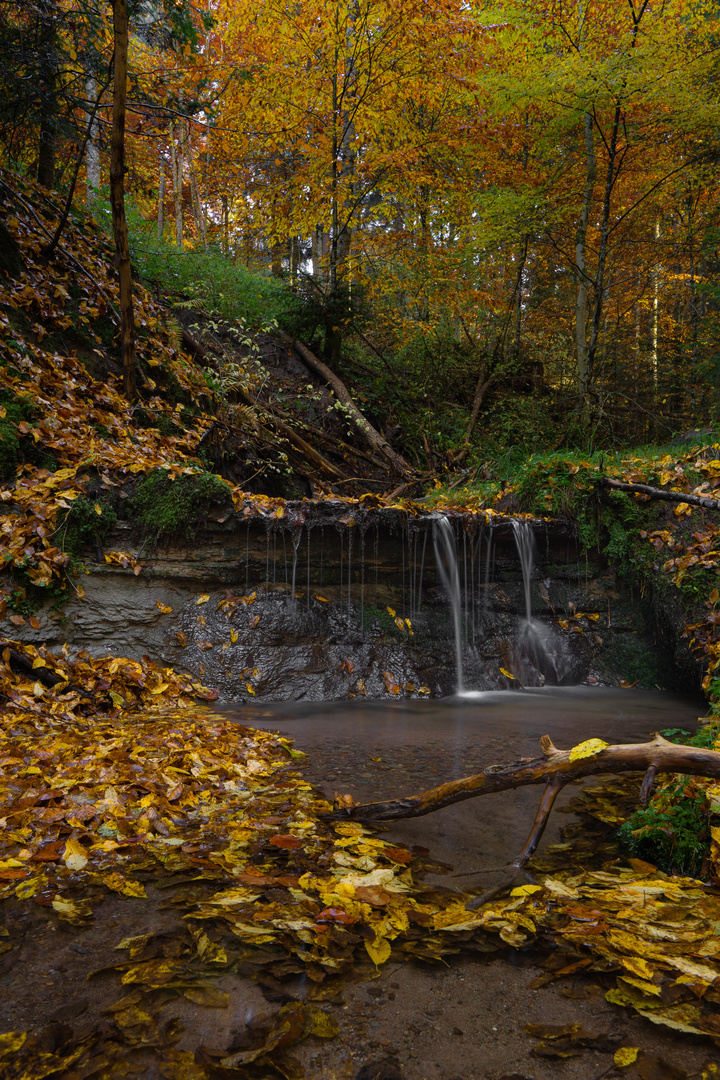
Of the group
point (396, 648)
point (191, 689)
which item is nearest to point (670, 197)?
point (396, 648)

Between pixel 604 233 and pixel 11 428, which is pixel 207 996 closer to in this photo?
pixel 11 428

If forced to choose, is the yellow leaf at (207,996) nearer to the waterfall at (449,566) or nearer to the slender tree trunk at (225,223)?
the waterfall at (449,566)

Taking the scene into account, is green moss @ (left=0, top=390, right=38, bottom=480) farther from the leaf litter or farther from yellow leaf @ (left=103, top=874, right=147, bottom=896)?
yellow leaf @ (left=103, top=874, right=147, bottom=896)

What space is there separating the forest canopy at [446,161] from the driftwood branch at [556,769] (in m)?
8.72

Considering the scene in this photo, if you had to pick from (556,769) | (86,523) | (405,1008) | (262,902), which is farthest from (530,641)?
(405,1008)

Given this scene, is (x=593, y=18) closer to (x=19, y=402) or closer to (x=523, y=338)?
(x=523, y=338)

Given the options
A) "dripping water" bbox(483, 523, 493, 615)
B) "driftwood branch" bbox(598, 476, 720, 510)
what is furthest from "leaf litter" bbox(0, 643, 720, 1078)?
"dripping water" bbox(483, 523, 493, 615)

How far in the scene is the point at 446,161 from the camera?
12.6m

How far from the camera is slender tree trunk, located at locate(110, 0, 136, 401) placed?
621 centimetres

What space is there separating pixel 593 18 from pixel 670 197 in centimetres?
414

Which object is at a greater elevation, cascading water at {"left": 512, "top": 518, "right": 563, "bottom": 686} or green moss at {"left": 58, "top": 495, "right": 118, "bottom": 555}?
green moss at {"left": 58, "top": 495, "right": 118, "bottom": 555}

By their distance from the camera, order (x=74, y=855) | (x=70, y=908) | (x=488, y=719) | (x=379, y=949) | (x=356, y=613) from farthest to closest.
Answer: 1. (x=356, y=613)
2. (x=488, y=719)
3. (x=74, y=855)
4. (x=70, y=908)
5. (x=379, y=949)

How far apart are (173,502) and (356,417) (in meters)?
5.29

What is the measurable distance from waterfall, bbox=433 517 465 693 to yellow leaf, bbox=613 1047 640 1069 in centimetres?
550
